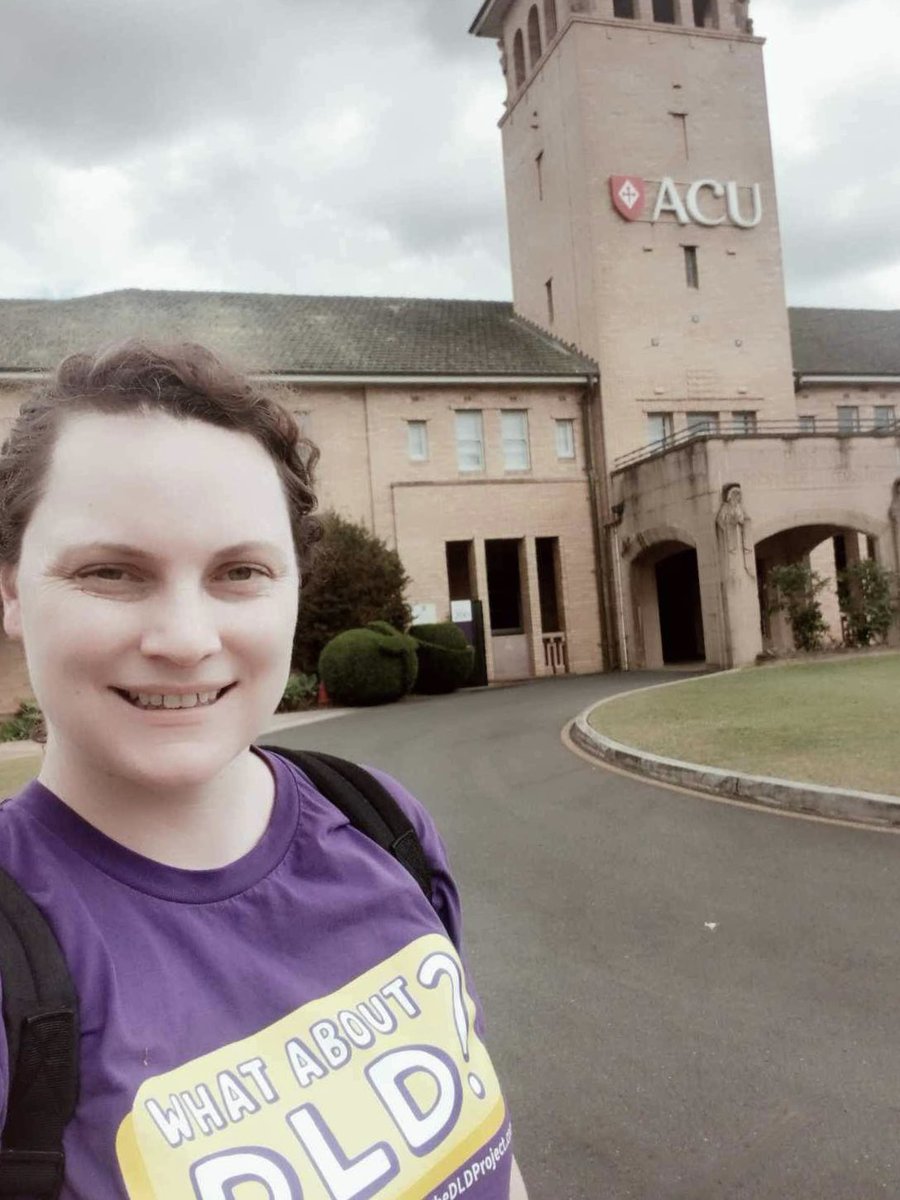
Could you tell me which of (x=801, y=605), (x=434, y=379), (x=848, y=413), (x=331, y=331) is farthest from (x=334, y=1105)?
(x=848, y=413)

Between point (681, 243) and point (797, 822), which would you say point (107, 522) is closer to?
point (797, 822)

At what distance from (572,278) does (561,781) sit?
2273 centimetres

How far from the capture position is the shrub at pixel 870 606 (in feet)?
70.9

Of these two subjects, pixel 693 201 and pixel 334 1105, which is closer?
pixel 334 1105

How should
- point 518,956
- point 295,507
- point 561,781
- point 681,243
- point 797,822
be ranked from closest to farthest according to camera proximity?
point 295,507, point 518,956, point 797,822, point 561,781, point 681,243

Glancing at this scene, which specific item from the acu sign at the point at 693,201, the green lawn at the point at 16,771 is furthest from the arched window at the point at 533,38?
the green lawn at the point at 16,771

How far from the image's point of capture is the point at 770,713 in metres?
11.8

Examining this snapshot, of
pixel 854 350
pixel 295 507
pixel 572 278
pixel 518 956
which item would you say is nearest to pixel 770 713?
pixel 518 956

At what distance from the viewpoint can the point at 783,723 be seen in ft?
35.2

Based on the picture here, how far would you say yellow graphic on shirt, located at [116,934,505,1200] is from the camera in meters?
1.06

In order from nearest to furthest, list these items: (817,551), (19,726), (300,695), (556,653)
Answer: (19,726) → (300,695) → (556,653) → (817,551)

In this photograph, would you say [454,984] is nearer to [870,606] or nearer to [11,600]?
[11,600]

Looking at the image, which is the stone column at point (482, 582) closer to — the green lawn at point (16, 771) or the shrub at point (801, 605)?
the shrub at point (801, 605)

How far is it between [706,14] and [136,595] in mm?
34570
